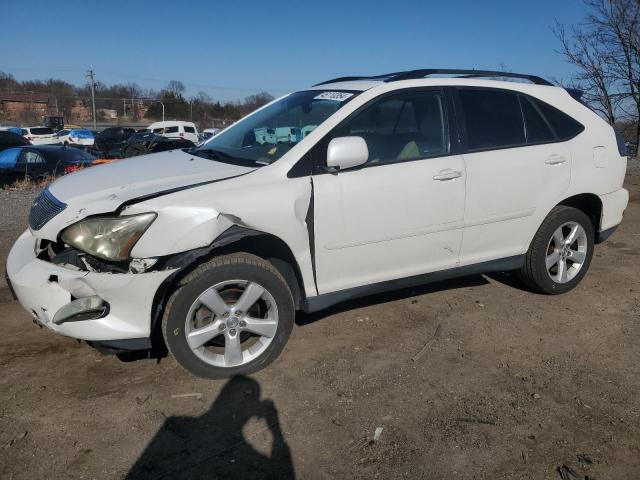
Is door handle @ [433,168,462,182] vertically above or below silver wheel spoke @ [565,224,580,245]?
above

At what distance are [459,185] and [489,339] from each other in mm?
1129

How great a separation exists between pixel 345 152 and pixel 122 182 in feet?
4.45

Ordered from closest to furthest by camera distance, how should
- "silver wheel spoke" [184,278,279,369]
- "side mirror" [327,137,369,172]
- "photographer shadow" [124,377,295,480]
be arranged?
"photographer shadow" [124,377,295,480]
"silver wheel spoke" [184,278,279,369]
"side mirror" [327,137,369,172]

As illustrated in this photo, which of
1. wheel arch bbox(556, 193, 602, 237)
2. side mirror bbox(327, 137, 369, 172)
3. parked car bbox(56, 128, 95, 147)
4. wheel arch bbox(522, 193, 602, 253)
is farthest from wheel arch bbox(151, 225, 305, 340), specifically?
parked car bbox(56, 128, 95, 147)

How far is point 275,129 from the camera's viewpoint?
12.7 feet

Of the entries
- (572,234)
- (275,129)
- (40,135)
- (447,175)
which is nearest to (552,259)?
(572,234)

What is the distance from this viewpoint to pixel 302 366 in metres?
3.46

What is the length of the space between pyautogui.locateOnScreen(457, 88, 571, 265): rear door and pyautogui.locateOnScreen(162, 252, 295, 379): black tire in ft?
4.83

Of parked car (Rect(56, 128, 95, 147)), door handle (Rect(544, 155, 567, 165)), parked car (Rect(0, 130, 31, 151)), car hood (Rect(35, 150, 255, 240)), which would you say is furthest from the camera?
parked car (Rect(56, 128, 95, 147))

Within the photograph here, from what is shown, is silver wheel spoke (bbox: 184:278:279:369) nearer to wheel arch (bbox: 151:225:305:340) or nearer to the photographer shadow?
wheel arch (bbox: 151:225:305:340)

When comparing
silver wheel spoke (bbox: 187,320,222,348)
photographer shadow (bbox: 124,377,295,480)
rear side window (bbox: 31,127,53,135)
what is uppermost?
silver wheel spoke (bbox: 187,320,222,348)

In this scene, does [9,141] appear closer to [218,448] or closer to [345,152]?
[345,152]

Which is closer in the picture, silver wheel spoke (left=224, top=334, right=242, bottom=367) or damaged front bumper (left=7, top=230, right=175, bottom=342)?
damaged front bumper (left=7, top=230, right=175, bottom=342)

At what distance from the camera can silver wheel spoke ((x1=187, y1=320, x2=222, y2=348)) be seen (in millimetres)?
3121
